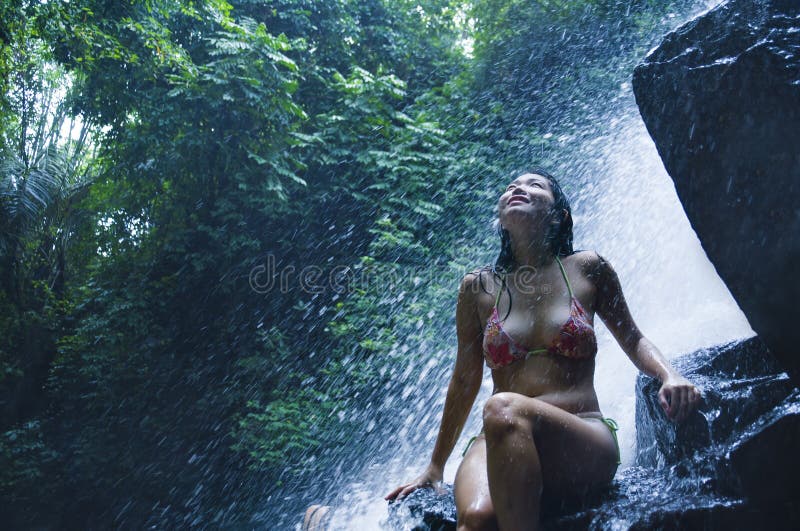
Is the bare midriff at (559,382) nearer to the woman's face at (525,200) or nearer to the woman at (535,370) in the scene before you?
the woman at (535,370)

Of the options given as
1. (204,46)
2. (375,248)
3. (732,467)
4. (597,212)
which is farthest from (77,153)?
(732,467)

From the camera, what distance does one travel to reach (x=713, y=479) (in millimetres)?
2020

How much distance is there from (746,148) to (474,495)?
1609 millimetres

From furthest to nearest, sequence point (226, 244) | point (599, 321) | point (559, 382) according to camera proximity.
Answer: point (226, 244) → point (599, 321) → point (559, 382)

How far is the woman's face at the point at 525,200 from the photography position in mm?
2461

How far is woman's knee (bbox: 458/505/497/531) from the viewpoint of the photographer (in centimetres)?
182

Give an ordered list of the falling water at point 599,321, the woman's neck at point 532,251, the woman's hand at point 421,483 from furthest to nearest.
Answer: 1. the falling water at point 599,321
2. the woman's neck at point 532,251
3. the woman's hand at point 421,483

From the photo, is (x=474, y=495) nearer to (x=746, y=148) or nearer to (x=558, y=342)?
(x=558, y=342)

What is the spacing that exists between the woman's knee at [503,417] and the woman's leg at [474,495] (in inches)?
8.9

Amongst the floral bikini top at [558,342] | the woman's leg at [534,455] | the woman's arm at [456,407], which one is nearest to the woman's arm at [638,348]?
the floral bikini top at [558,342]

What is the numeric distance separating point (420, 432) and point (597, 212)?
380 centimetres

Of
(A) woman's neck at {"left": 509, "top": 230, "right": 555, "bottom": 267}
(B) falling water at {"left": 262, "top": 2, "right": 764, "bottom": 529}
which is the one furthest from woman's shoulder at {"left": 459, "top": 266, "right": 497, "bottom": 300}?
(B) falling water at {"left": 262, "top": 2, "right": 764, "bottom": 529}

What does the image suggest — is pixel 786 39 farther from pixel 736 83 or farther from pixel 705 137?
pixel 705 137

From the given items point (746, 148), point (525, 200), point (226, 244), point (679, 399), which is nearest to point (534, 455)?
point (679, 399)
